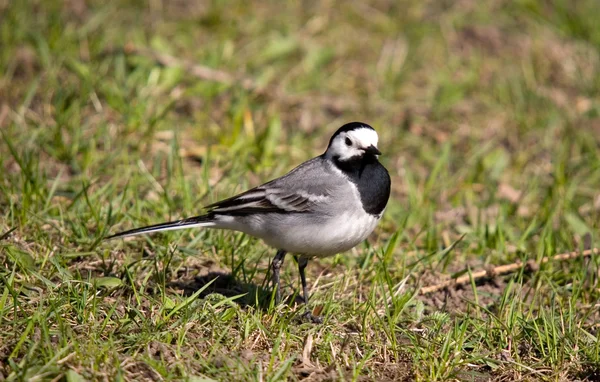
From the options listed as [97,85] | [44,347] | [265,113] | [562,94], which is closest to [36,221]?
[44,347]

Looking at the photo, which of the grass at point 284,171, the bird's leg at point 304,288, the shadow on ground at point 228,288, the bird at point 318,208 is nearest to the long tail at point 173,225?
the bird at point 318,208

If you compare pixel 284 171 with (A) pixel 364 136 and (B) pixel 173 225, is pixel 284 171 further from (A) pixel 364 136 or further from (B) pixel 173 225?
(B) pixel 173 225

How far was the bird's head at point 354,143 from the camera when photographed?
4816 millimetres

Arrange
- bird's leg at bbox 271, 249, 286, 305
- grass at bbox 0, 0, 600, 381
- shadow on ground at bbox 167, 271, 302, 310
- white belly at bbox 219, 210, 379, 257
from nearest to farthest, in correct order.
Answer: grass at bbox 0, 0, 600, 381 → white belly at bbox 219, 210, 379, 257 → bird's leg at bbox 271, 249, 286, 305 → shadow on ground at bbox 167, 271, 302, 310

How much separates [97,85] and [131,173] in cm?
122

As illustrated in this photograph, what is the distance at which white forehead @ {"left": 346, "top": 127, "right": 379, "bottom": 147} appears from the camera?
4.81 metres

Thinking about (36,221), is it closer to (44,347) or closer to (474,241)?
(44,347)

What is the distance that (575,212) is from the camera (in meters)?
6.39

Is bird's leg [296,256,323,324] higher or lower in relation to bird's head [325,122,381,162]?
lower

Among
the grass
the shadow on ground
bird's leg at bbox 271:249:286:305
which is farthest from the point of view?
the shadow on ground

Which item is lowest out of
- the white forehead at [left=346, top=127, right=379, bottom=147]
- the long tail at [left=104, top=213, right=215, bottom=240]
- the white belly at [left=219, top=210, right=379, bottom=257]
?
the long tail at [left=104, top=213, right=215, bottom=240]

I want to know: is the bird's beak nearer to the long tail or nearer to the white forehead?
the white forehead

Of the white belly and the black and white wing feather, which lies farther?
the black and white wing feather

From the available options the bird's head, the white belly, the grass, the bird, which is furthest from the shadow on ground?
the bird's head
